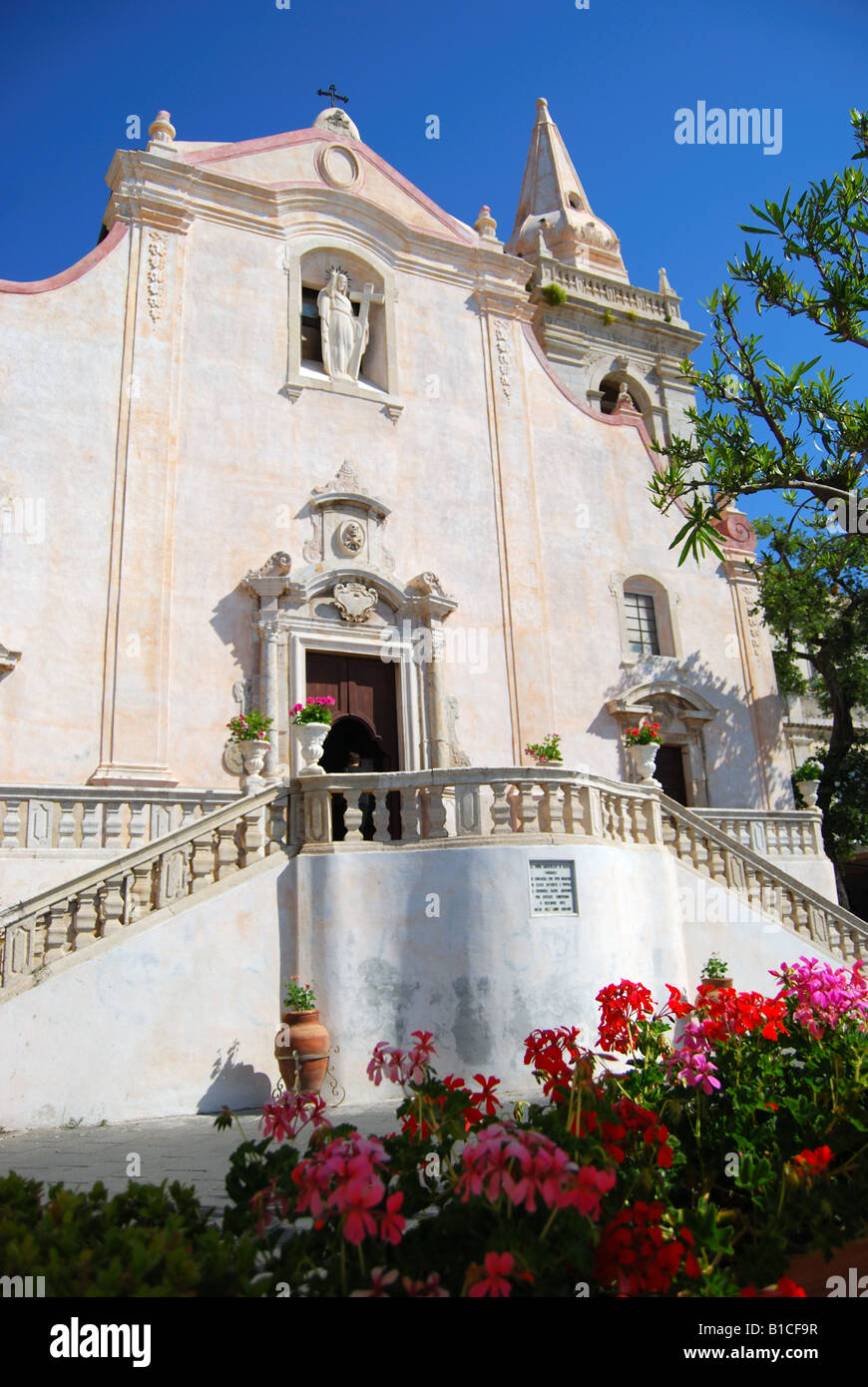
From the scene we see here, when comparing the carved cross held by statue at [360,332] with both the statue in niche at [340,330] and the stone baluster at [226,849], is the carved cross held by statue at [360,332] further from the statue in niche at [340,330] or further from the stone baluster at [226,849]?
the stone baluster at [226,849]

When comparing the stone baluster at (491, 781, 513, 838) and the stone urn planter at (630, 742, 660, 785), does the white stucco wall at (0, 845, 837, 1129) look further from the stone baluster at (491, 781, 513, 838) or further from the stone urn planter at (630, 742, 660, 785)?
the stone urn planter at (630, 742, 660, 785)

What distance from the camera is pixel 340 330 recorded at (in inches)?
689

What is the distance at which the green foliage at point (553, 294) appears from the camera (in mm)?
23562

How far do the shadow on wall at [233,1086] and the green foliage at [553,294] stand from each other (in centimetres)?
1938

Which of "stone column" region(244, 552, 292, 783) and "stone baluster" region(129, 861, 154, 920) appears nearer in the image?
"stone baluster" region(129, 861, 154, 920)

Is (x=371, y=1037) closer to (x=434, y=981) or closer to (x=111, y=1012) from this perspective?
(x=434, y=981)

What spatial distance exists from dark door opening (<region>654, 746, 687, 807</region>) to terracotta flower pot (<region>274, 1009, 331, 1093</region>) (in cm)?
1043

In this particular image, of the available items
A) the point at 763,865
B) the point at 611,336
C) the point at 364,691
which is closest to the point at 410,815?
the point at 763,865

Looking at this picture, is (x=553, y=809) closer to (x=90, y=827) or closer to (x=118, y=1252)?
(x=90, y=827)

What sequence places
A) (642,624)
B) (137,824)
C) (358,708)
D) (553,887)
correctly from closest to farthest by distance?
(553,887) < (137,824) < (358,708) < (642,624)

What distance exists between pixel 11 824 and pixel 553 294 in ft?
59.6

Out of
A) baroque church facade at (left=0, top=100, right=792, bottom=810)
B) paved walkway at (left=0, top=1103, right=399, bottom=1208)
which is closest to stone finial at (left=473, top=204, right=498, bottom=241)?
baroque church facade at (left=0, top=100, right=792, bottom=810)

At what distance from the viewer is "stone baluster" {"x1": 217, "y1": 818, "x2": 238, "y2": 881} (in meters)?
10.2

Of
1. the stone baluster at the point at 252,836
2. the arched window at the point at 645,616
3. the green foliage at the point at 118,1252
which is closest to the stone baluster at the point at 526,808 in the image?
the stone baluster at the point at 252,836
